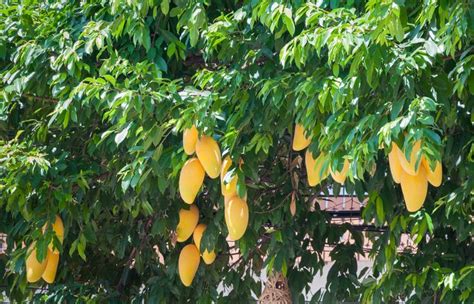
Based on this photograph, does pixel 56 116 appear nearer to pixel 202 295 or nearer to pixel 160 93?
pixel 160 93

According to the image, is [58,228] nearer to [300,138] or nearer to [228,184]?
[228,184]

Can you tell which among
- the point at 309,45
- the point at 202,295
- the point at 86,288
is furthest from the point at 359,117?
the point at 86,288

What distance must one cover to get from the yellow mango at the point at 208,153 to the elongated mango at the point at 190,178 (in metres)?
0.02

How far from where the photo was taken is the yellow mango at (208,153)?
8.55 feet

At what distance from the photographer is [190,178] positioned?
263cm

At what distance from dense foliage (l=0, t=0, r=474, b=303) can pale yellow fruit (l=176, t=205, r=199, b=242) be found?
0.12 feet

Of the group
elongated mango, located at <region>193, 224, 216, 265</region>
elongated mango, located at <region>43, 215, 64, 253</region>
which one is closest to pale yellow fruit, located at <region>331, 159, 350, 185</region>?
elongated mango, located at <region>193, 224, 216, 265</region>

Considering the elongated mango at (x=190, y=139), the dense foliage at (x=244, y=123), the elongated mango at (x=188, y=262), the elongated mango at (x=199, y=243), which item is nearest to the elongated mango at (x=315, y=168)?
the dense foliage at (x=244, y=123)

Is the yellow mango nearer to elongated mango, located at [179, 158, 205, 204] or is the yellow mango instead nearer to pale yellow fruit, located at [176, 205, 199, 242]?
elongated mango, located at [179, 158, 205, 204]

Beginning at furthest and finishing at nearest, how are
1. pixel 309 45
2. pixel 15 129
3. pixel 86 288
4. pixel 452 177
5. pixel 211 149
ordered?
pixel 86 288
pixel 15 129
pixel 452 177
pixel 211 149
pixel 309 45

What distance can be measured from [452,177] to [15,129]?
161 centimetres

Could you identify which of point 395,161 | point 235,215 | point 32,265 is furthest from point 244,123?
point 32,265

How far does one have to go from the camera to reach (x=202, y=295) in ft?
12.0

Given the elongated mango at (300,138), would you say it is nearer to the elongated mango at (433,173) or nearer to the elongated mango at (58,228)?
the elongated mango at (433,173)
